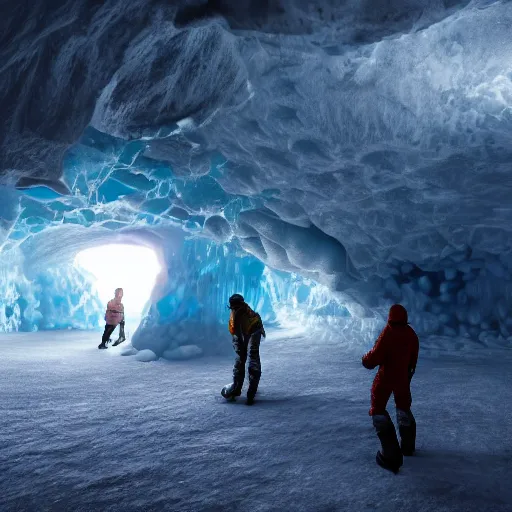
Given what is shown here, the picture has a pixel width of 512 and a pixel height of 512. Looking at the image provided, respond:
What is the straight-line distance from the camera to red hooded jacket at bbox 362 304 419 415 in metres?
3.01

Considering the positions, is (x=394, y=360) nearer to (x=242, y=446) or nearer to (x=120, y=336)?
(x=242, y=446)

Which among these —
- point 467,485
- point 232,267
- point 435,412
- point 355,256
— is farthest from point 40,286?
point 467,485

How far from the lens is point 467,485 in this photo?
2529 millimetres

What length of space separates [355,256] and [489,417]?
4833mm

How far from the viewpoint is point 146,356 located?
8.90 metres

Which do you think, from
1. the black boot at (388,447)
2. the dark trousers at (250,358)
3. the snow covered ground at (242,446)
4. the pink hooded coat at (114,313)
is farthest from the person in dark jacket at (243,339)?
the pink hooded coat at (114,313)

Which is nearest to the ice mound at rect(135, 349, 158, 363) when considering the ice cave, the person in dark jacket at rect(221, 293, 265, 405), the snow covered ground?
the ice cave

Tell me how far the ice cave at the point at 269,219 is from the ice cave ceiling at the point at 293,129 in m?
0.03

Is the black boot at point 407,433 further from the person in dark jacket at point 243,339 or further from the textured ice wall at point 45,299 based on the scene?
the textured ice wall at point 45,299

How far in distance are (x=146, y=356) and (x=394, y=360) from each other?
696 cm

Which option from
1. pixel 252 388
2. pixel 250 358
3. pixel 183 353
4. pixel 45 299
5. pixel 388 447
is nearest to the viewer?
pixel 388 447

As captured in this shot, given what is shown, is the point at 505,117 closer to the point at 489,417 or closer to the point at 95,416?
the point at 489,417

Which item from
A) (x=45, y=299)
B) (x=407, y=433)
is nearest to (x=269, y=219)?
(x=407, y=433)

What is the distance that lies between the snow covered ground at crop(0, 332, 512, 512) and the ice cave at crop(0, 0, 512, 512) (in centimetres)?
2
